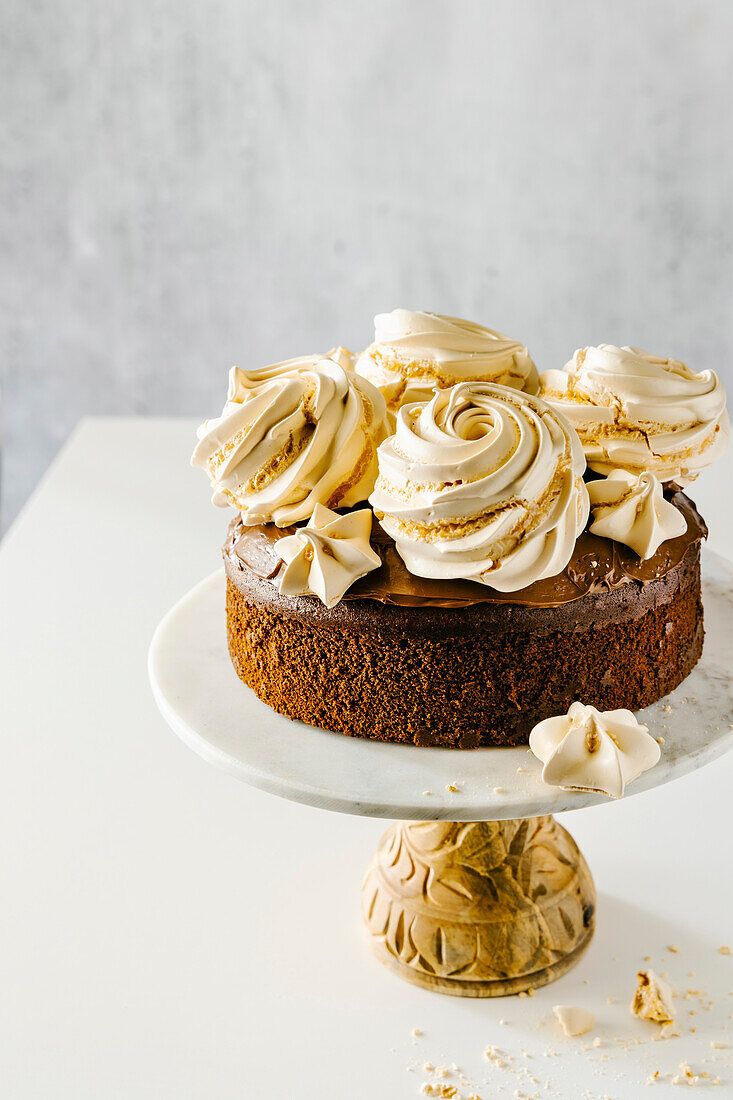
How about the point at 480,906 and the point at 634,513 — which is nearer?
the point at 634,513

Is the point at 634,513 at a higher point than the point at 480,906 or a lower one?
higher

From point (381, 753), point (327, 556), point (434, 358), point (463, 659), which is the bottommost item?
point (381, 753)

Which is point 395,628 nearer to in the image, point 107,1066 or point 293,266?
point 107,1066

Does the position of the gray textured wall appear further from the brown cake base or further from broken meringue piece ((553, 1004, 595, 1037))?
broken meringue piece ((553, 1004, 595, 1037))

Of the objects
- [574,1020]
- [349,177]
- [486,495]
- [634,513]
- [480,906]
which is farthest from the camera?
[349,177]

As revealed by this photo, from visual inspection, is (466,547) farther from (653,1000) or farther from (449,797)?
(653,1000)

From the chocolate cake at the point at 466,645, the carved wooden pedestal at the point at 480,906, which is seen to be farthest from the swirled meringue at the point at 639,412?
the carved wooden pedestal at the point at 480,906

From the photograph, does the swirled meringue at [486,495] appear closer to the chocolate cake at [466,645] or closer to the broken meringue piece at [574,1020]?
the chocolate cake at [466,645]

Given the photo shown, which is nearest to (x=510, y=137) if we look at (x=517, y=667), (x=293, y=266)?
(x=293, y=266)

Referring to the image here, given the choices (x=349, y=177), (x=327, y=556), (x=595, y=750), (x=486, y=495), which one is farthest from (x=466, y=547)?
(x=349, y=177)
